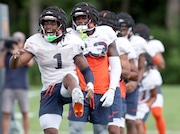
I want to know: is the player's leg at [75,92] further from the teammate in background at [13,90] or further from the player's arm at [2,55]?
A: the teammate in background at [13,90]

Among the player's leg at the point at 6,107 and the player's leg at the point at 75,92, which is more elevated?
the player's leg at the point at 75,92

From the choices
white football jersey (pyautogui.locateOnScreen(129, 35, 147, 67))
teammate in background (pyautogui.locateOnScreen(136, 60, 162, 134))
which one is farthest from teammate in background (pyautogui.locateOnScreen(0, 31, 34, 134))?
white football jersey (pyautogui.locateOnScreen(129, 35, 147, 67))

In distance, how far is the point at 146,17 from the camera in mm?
35656

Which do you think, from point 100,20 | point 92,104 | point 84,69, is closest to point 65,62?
point 84,69

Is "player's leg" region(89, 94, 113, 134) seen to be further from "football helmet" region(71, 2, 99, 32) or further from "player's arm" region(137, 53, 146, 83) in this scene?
"player's arm" region(137, 53, 146, 83)

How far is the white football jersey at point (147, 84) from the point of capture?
11094mm

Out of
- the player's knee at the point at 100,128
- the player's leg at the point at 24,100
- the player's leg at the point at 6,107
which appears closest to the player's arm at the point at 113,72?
the player's knee at the point at 100,128

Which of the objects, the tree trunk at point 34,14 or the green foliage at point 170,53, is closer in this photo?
the green foliage at point 170,53

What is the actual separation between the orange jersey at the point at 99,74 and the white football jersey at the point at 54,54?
0.49 metres

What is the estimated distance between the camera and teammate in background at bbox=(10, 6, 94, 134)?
777 cm

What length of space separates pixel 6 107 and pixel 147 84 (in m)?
2.59

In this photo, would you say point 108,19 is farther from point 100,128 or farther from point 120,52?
point 100,128

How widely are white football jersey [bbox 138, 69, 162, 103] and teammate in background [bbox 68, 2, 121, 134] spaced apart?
A: 255 centimetres

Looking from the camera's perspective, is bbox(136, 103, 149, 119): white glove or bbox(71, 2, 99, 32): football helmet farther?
bbox(136, 103, 149, 119): white glove
